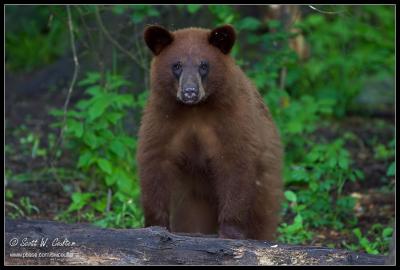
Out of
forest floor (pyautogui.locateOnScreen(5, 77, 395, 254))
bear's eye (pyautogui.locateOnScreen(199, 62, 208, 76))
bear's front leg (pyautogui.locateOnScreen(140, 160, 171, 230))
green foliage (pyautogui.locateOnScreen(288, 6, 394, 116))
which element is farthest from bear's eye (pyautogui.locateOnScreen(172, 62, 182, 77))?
green foliage (pyautogui.locateOnScreen(288, 6, 394, 116))

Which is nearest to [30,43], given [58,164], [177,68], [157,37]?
[58,164]

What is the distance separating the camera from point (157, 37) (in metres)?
5.43

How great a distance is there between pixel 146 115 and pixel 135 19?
1670 millimetres

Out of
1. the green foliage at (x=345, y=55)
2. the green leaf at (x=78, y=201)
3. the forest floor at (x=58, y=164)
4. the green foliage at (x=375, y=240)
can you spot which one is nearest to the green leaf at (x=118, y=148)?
the green leaf at (x=78, y=201)

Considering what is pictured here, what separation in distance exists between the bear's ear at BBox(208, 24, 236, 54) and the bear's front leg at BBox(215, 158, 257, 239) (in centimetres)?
82

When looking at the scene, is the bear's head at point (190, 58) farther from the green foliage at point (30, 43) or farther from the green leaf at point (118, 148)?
the green foliage at point (30, 43)

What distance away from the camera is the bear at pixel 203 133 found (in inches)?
210

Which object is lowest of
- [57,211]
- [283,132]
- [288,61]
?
[57,211]

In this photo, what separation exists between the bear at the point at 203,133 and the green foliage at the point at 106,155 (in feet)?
4.05

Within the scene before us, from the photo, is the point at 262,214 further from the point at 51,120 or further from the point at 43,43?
the point at 43,43

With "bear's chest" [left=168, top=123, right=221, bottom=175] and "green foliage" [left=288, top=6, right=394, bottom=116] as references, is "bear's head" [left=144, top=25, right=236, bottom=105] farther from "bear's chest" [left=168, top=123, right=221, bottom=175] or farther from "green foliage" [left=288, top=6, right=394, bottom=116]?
"green foliage" [left=288, top=6, right=394, bottom=116]

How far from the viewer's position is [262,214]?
5699 millimetres

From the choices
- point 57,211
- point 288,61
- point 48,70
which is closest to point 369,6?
point 288,61

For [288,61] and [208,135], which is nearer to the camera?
[208,135]
